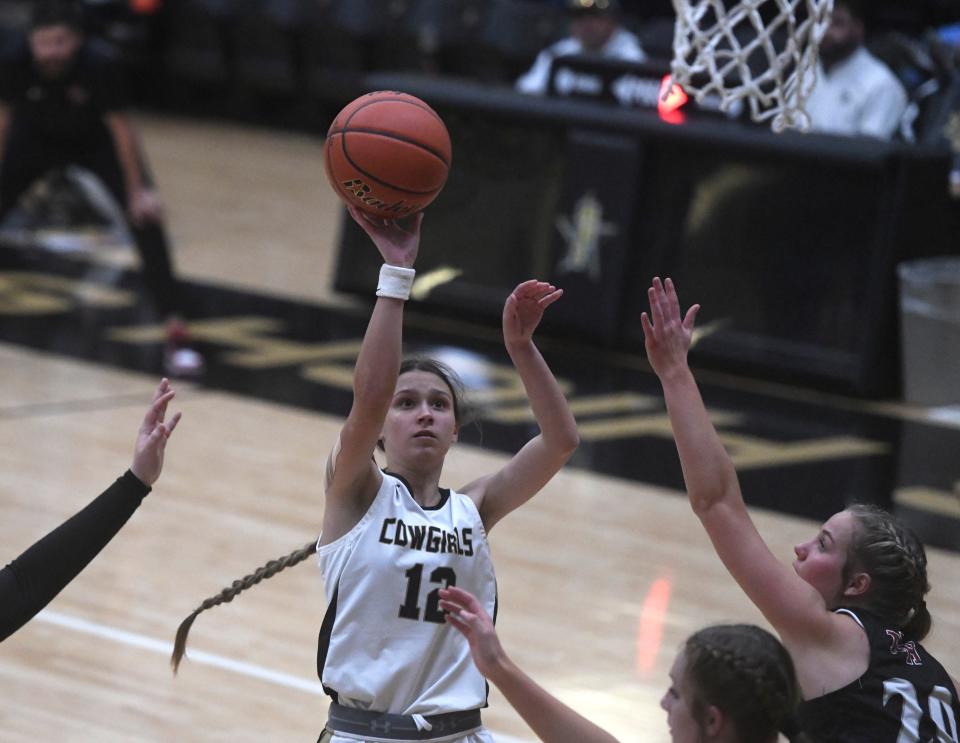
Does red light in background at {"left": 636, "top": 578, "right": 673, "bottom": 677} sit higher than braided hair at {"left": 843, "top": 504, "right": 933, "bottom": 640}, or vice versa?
braided hair at {"left": 843, "top": 504, "right": 933, "bottom": 640}

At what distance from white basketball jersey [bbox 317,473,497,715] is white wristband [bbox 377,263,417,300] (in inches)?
16.7

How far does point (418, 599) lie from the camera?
11.2 feet

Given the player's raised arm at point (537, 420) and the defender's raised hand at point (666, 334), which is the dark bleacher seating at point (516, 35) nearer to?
the player's raised arm at point (537, 420)

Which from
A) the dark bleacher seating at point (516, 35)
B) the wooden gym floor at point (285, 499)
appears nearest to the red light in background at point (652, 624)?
the wooden gym floor at point (285, 499)

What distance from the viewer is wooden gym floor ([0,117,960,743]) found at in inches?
201

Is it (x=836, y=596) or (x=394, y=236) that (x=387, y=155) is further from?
(x=836, y=596)

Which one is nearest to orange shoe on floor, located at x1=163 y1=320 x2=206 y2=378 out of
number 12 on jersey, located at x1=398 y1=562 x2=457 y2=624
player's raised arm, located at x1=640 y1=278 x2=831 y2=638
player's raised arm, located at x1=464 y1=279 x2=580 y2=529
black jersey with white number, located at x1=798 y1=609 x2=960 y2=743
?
player's raised arm, located at x1=464 y1=279 x2=580 y2=529

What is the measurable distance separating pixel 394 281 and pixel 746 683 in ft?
3.48

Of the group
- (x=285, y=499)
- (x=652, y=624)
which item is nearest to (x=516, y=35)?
(x=285, y=499)

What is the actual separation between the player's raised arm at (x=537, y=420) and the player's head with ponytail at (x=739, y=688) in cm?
91

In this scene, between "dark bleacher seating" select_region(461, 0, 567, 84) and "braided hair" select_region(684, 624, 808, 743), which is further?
"dark bleacher seating" select_region(461, 0, 567, 84)

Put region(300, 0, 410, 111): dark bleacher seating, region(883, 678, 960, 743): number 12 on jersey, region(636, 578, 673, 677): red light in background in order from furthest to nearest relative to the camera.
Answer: region(300, 0, 410, 111): dark bleacher seating, region(636, 578, 673, 677): red light in background, region(883, 678, 960, 743): number 12 on jersey

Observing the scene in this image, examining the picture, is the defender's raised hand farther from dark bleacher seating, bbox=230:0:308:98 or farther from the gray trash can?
dark bleacher seating, bbox=230:0:308:98

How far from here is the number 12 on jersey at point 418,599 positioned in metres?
3.39
